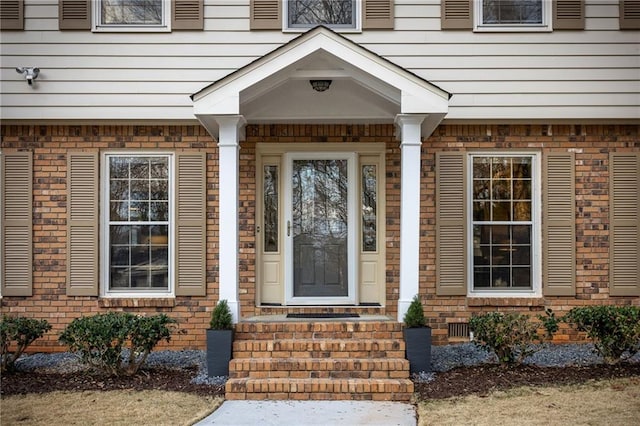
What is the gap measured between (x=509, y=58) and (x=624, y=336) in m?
3.54

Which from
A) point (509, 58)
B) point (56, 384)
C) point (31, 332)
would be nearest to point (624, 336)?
point (509, 58)

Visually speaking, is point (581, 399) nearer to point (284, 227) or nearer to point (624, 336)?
point (624, 336)

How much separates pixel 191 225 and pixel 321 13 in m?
3.21

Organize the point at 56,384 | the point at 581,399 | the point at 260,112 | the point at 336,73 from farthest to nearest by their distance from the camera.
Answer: the point at 260,112
the point at 336,73
the point at 56,384
the point at 581,399

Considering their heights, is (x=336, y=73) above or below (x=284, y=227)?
above

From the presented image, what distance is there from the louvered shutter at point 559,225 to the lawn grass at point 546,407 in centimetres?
187

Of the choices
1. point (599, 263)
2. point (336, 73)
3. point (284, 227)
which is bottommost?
point (599, 263)

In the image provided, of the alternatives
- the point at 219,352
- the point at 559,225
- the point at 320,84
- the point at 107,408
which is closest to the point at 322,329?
the point at 219,352

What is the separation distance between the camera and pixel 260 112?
22.3 ft

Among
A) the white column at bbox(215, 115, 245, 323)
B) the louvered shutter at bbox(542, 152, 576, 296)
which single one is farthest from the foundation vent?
the white column at bbox(215, 115, 245, 323)

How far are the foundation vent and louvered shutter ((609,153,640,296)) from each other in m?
1.91

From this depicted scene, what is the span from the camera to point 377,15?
6977mm

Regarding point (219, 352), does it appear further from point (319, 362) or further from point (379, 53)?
point (379, 53)

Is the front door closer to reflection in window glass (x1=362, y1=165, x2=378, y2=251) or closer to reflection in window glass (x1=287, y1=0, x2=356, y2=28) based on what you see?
reflection in window glass (x1=362, y1=165, x2=378, y2=251)
